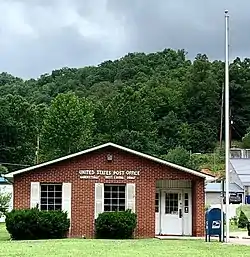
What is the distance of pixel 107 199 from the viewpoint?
3023cm

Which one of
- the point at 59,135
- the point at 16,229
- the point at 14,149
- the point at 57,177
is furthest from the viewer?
the point at 14,149

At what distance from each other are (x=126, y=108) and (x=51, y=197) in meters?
58.9

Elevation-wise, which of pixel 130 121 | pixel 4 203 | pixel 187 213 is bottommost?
pixel 187 213

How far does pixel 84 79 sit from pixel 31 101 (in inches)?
395

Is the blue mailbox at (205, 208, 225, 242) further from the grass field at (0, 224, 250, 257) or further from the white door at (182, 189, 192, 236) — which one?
the white door at (182, 189, 192, 236)

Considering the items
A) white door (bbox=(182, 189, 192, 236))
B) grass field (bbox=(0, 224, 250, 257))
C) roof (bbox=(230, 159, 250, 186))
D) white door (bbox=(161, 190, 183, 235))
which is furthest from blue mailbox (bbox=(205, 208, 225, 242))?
roof (bbox=(230, 159, 250, 186))

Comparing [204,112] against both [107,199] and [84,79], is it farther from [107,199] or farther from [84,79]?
[107,199]

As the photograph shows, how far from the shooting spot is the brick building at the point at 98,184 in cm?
2994

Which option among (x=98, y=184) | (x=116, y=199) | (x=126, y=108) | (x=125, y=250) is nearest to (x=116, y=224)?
(x=116, y=199)

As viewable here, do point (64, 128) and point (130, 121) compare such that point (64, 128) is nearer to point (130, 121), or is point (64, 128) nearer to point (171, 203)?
point (130, 121)

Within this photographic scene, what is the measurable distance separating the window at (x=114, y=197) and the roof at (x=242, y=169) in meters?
39.0

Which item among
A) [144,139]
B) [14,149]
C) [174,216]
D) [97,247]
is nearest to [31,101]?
[14,149]

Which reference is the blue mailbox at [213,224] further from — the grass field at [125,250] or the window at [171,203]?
the window at [171,203]

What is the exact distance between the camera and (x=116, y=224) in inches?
1125
